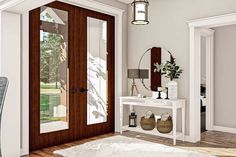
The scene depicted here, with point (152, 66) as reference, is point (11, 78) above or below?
below

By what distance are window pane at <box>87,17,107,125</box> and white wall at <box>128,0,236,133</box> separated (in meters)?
0.77

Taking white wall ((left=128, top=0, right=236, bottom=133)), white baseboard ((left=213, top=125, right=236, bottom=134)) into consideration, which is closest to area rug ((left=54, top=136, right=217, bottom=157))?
white wall ((left=128, top=0, right=236, bottom=133))

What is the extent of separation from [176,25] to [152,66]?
0.97 metres

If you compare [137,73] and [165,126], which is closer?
[165,126]

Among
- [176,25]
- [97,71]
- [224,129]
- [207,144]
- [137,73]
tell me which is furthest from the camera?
[224,129]

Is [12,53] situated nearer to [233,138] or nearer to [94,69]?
[94,69]

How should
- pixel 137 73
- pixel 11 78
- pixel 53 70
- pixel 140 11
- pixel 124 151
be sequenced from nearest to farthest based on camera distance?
pixel 140 11, pixel 124 151, pixel 11 78, pixel 53 70, pixel 137 73

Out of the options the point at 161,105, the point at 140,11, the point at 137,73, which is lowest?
the point at 161,105

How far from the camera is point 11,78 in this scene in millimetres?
3836

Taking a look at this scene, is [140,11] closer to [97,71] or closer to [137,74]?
[137,74]

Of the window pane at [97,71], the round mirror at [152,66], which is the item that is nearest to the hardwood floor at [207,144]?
the window pane at [97,71]

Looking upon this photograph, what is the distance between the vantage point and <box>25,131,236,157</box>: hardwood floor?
4.20m

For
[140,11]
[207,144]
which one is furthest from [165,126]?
[140,11]

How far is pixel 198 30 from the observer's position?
4996 mm
